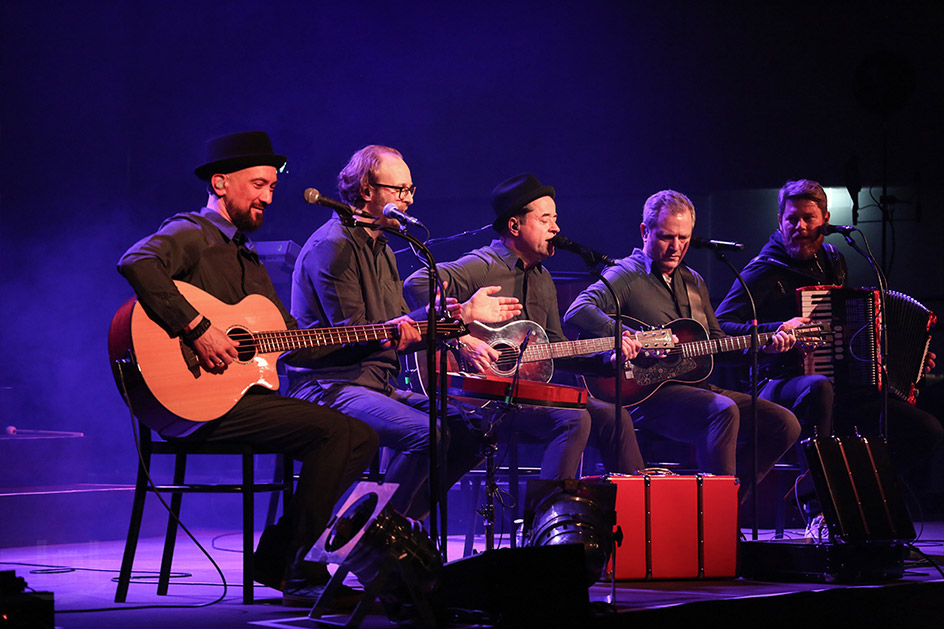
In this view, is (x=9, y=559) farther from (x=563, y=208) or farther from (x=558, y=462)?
(x=563, y=208)

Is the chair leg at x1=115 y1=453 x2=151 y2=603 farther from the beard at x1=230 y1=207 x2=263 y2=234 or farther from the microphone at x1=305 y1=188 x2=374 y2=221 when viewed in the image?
the microphone at x1=305 y1=188 x2=374 y2=221

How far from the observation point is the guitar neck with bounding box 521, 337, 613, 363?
17.0ft

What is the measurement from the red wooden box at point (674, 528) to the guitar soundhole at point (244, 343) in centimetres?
160

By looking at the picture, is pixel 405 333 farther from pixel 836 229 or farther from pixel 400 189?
pixel 836 229

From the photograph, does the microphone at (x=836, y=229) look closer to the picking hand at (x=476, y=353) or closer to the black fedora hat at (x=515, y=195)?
the black fedora hat at (x=515, y=195)

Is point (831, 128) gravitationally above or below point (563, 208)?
above

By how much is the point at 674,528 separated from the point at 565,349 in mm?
1121

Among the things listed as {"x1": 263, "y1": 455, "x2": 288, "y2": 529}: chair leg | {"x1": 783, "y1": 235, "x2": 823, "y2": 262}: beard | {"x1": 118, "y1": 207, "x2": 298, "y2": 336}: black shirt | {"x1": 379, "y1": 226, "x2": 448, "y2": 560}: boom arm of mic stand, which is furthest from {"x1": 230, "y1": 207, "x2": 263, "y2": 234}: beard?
{"x1": 783, "y1": 235, "x2": 823, "y2": 262}: beard

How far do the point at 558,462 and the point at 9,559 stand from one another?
2730 mm

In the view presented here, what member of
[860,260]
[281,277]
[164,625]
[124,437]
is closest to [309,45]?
[281,277]

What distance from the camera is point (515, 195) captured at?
5.55 meters

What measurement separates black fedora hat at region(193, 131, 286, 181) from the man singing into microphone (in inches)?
84.7

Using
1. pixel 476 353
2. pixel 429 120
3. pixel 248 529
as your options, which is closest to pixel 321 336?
pixel 248 529

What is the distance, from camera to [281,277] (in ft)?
20.5
